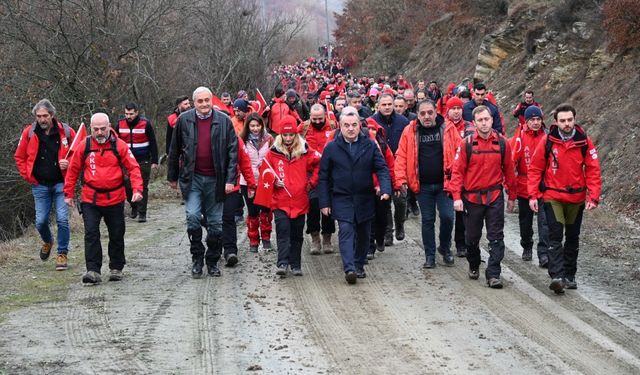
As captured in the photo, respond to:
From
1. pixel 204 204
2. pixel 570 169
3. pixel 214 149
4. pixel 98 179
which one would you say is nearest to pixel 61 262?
pixel 98 179

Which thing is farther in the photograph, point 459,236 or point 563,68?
point 563,68

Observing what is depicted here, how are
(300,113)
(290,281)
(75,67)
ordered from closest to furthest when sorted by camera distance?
(290,281) < (300,113) < (75,67)

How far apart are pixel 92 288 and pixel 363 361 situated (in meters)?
4.25

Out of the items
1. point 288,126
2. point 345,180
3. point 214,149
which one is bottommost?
point 345,180

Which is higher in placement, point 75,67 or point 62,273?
point 75,67

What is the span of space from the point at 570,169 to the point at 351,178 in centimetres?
244

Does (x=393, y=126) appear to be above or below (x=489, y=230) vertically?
above

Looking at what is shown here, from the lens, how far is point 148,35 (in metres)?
23.6

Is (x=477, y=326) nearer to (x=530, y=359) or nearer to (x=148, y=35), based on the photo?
(x=530, y=359)

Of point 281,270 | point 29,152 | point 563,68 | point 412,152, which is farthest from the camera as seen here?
point 563,68

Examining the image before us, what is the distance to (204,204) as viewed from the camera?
1119cm

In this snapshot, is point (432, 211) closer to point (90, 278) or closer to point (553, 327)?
point (553, 327)

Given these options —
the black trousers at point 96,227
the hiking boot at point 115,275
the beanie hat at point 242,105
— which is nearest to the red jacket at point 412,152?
the black trousers at point 96,227

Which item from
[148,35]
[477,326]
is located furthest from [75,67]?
[477,326]
